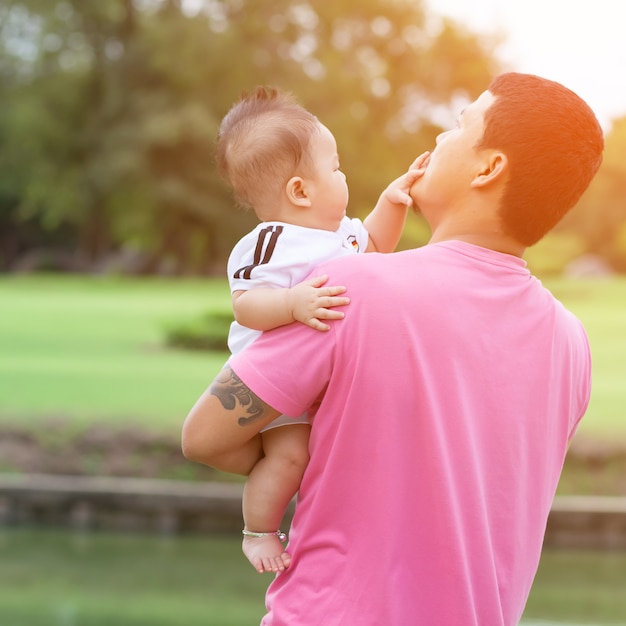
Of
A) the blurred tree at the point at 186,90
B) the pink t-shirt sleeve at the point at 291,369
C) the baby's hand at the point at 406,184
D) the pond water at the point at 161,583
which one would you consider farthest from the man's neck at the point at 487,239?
the blurred tree at the point at 186,90

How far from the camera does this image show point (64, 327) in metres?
13.7

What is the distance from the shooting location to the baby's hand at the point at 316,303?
132cm

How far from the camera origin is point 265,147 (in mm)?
1605

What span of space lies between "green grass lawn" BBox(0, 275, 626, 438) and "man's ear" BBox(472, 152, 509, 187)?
6.44 m

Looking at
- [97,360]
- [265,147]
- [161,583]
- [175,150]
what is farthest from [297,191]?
[175,150]

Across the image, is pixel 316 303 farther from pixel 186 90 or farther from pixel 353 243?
pixel 186 90

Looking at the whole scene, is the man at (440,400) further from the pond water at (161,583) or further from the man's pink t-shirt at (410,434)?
the pond water at (161,583)

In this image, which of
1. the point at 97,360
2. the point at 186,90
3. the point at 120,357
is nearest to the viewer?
the point at 97,360

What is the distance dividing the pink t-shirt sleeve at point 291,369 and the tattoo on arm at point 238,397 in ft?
0.03

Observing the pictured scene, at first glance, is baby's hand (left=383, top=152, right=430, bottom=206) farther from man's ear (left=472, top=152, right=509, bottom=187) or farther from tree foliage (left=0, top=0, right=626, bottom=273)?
tree foliage (left=0, top=0, right=626, bottom=273)

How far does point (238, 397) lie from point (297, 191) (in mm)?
370

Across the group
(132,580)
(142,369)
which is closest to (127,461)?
(132,580)

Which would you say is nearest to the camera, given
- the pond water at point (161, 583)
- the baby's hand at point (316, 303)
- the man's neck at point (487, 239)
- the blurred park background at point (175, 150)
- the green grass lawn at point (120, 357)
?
the baby's hand at point (316, 303)

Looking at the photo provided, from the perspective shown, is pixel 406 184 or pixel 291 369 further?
pixel 406 184
